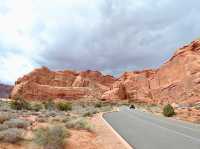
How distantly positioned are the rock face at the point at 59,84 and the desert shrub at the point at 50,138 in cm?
11653

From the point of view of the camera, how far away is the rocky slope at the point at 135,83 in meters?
91.9

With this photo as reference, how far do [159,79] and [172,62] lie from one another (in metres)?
10.8

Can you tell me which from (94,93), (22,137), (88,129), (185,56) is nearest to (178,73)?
(185,56)

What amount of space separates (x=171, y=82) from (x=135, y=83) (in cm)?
3390

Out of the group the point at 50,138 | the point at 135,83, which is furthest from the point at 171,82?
the point at 50,138

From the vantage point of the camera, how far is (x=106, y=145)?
13.5 m

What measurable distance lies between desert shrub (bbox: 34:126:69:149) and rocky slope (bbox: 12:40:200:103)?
7394cm

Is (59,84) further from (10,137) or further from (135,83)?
(10,137)

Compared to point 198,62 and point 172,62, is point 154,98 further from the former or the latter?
point 198,62

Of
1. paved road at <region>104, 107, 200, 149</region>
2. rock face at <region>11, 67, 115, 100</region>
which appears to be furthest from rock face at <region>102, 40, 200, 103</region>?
paved road at <region>104, 107, 200, 149</region>

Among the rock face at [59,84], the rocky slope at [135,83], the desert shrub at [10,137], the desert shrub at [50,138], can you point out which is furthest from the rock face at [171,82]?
the desert shrub at [10,137]

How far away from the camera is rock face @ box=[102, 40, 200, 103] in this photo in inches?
3499

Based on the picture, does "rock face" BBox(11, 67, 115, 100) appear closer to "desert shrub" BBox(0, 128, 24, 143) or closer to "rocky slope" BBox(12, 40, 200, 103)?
"rocky slope" BBox(12, 40, 200, 103)

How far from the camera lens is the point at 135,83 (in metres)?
136
